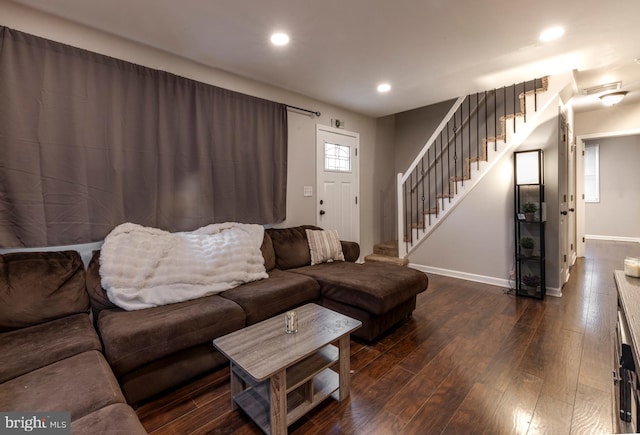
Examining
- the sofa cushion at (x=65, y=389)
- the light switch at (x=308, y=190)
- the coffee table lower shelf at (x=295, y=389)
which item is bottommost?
the coffee table lower shelf at (x=295, y=389)

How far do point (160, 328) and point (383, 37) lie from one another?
109 inches

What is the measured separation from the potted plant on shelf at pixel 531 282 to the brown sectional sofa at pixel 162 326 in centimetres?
158

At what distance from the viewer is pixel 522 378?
75.9 inches

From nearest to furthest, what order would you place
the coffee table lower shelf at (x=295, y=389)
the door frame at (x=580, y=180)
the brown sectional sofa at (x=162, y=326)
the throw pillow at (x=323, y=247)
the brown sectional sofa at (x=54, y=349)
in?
the brown sectional sofa at (x=54, y=349) < the brown sectional sofa at (x=162, y=326) < the coffee table lower shelf at (x=295, y=389) < the throw pillow at (x=323, y=247) < the door frame at (x=580, y=180)

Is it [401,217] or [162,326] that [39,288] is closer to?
[162,326]

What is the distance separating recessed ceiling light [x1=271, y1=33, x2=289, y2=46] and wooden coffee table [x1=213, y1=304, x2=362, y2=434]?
223 cm

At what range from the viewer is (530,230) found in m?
3.53

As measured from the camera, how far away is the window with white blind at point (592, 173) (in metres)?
6.97

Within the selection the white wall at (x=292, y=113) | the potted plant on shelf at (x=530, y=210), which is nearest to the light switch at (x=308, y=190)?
the white wall at (x=292, y=113)

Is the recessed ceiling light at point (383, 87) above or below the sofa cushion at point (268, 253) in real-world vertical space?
above

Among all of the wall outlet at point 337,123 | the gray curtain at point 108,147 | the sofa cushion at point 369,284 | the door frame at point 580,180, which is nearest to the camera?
the gray curtain at point 108,147

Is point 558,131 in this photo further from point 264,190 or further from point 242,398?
point 242,398

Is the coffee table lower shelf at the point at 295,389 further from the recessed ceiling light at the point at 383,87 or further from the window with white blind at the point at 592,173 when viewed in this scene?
the window with white blind at the point at 592,173

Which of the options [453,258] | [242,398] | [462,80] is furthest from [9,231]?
[453,258]
